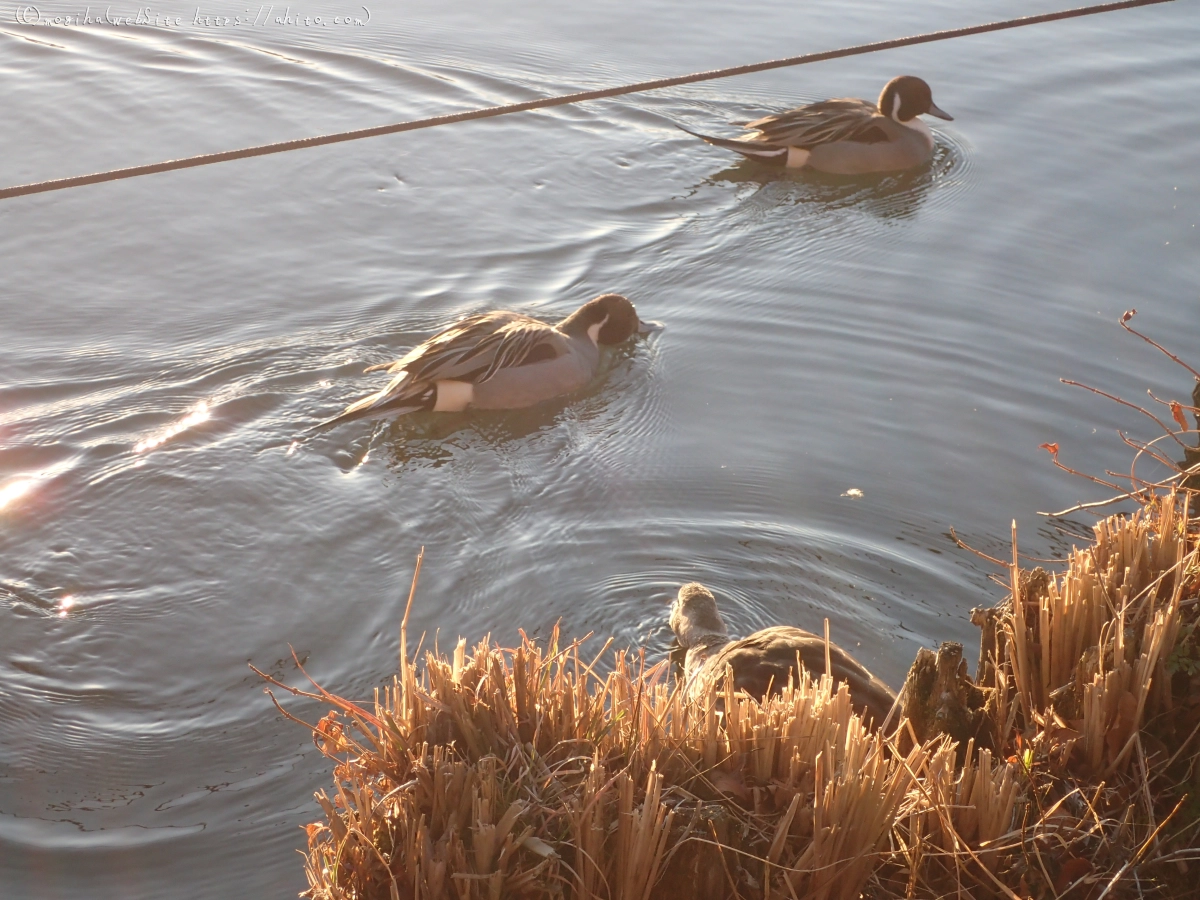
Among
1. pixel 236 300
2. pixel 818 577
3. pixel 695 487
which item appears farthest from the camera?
pixel 236 300

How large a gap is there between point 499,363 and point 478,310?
1088mm

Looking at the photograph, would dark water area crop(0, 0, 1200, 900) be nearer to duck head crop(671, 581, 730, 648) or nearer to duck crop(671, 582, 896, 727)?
duck head crop(671, 581, 730, 648)

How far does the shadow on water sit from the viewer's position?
35.0ft

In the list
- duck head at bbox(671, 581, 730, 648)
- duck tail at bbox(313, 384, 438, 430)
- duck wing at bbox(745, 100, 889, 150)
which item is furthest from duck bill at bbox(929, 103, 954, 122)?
duck head at bbox(671, 581, 730, 648)

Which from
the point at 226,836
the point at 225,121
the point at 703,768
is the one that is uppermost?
the point at 225,121

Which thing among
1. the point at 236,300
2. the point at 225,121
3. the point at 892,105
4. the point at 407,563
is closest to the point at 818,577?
the point at 407,563

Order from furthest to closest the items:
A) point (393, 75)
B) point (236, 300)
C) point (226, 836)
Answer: point (393, 75) < point (236, 300) < point (226, 836)

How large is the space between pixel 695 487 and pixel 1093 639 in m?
3.30

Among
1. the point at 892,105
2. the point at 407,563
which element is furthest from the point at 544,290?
the point at 892,105

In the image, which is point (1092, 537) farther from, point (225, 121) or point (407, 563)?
point (225, 121)

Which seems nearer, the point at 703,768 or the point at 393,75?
the point at 703,768

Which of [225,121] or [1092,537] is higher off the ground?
[225,121]

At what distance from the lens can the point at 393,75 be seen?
12281mm

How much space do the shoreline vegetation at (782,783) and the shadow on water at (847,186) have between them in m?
7.37
